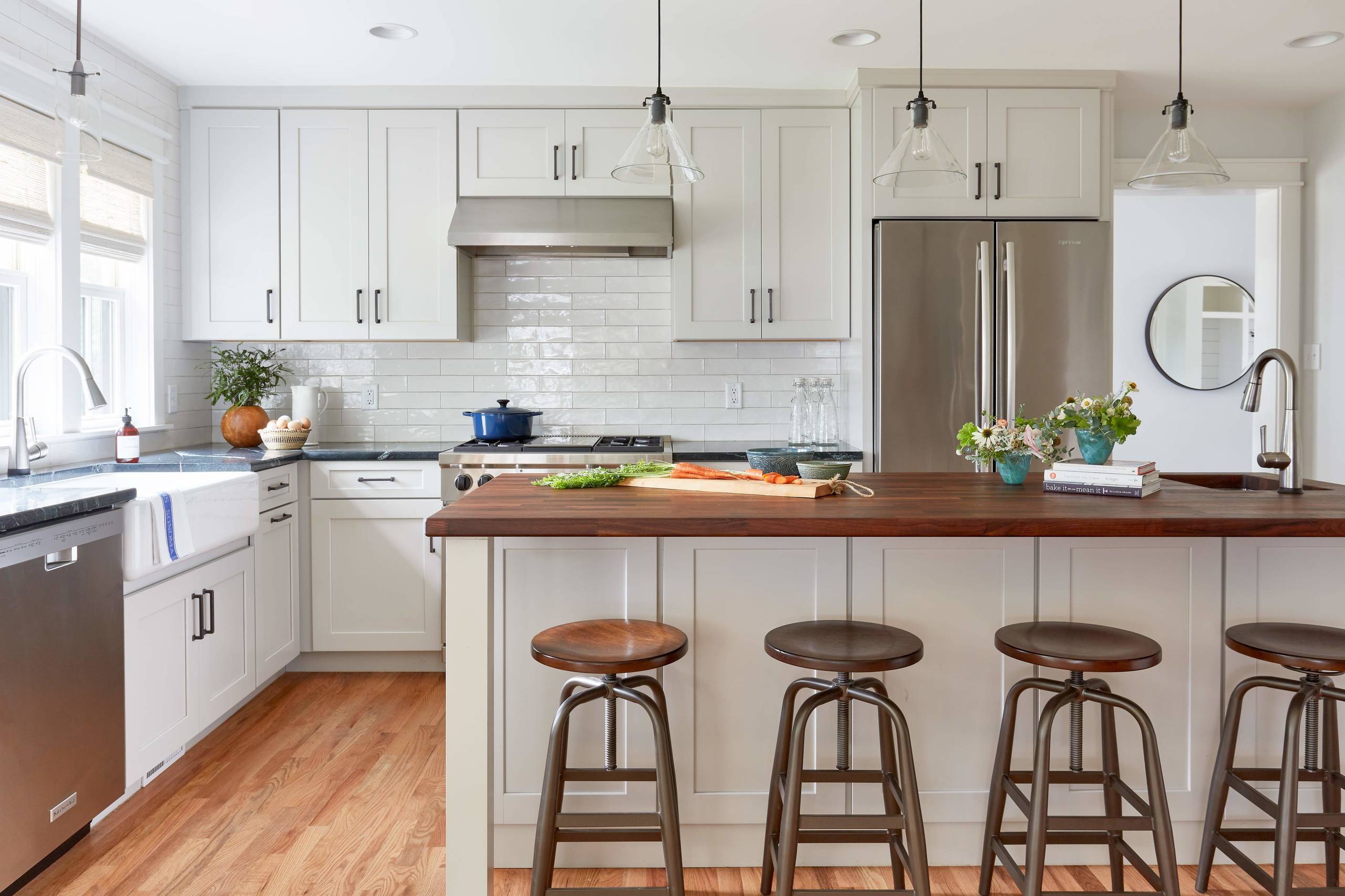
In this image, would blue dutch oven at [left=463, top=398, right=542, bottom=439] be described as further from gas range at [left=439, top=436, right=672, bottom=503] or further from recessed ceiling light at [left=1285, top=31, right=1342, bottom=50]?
recessed ceiling light at [left=1285, top=31, right=1342, bottom=50]

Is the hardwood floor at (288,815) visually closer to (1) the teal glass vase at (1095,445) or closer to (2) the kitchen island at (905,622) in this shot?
(2) the kitchen island at (905,622)

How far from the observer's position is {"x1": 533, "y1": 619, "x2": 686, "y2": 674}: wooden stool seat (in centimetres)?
178

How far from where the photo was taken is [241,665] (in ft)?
10.6

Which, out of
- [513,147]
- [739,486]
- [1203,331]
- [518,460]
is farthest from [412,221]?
[1203,331]

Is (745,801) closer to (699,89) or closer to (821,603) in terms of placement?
(821,603)

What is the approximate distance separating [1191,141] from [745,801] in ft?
6.51

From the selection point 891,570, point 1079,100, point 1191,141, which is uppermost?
point 1079,100

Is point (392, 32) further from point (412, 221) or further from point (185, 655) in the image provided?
point (185, 655)

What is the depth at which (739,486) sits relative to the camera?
2258mm

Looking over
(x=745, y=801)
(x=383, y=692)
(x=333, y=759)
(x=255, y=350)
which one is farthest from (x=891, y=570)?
(x=255, y=350)

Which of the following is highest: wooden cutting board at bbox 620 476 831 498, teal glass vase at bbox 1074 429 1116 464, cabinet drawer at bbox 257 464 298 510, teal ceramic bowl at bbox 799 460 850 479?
teal glass vase at bbox 1074 429 1116 464

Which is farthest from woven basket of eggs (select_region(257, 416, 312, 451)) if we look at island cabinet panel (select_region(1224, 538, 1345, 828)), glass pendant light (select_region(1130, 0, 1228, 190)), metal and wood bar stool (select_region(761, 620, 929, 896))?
island cabinet panel (select_region(1224, 538, 1345, 828))

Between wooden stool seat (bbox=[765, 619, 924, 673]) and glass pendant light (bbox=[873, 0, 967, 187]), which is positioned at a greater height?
glass pendant light (bbox=[873, 0, 967, 187])

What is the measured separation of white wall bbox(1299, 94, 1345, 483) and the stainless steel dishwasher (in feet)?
15.4
